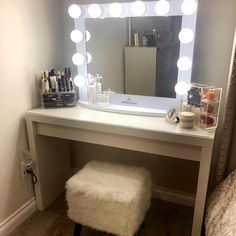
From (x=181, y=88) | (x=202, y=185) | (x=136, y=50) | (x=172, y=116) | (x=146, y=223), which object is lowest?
(x=146, y=223)

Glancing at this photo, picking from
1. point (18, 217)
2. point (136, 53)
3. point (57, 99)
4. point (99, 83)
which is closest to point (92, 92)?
point (99, 83)

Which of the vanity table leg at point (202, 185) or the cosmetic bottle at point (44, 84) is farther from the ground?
the cosmetic bottle at point (44, 84)

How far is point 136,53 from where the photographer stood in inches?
59.4

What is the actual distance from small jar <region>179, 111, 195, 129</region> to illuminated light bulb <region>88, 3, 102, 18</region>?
2.66 feet

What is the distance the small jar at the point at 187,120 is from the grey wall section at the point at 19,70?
963mm

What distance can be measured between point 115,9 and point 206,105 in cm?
77

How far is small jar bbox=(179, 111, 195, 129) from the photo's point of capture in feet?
4.03

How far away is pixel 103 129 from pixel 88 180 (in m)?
0.28

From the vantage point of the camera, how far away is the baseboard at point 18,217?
4.97 feet

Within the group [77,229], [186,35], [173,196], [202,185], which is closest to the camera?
[202,185]

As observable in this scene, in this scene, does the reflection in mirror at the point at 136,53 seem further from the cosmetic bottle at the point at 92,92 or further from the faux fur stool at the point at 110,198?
the faux fur stool at the point at 110,198

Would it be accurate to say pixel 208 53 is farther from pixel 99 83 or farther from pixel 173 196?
pixel 173 196

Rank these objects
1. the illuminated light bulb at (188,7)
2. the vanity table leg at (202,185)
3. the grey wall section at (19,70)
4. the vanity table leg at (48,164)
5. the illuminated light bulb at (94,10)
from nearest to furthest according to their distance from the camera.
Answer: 1. the vanity table leg at (202,185)
2. the illuminated light bulb at (188,7)
3. the grey wall section at (19,70)
4. the illuminated light bulb at (94,10)
5. the vanity table leg at (48,164)

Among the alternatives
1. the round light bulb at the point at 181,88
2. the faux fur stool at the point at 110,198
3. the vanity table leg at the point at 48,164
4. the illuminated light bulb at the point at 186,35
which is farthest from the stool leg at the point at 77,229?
the illuminated light bulb at the point at 186,35
